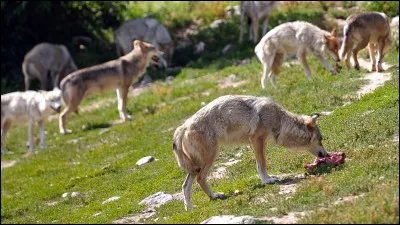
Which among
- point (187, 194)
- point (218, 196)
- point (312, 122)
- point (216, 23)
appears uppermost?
point (312, 122)

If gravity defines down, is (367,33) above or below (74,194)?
above

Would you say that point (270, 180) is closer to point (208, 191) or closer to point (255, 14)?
point (208, 191)

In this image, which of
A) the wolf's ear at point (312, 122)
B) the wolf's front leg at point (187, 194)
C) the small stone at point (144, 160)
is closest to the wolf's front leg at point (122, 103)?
the small stone at point (144, 160)

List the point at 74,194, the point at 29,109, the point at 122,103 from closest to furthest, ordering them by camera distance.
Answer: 1. the point at 74,194
2. the point at 29,109
3. the point at 122,103

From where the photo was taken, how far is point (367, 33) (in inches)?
835

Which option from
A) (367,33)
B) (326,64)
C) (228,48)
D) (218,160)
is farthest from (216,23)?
(218,160)

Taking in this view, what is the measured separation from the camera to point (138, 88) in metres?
30.4

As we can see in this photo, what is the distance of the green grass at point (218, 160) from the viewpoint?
11760 mm

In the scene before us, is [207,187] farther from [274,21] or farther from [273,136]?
[274,21]

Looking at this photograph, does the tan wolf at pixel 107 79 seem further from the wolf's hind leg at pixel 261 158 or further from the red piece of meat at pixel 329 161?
the red piece of meat at pixel 329 161

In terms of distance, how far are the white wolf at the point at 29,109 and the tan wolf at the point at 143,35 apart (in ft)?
28.3

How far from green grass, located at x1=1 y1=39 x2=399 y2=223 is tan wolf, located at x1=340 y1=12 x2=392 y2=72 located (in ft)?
2.30

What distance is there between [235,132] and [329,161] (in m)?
1.62

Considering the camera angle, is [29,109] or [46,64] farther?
[46,64]
